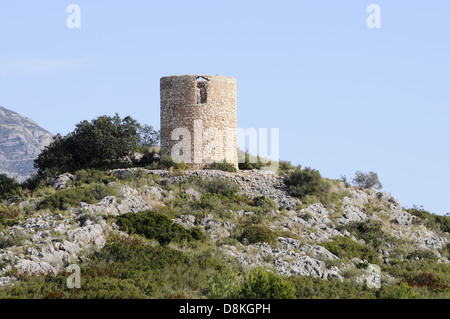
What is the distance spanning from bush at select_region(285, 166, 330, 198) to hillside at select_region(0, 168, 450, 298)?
531mm

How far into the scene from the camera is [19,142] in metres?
159

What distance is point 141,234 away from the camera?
30547 mm

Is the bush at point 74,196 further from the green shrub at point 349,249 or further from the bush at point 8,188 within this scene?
the green shrub at point 349,249

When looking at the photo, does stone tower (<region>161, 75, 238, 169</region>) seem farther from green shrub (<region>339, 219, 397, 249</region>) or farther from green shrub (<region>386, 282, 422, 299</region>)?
green shrub (<region>386, 282, 422, 299</region>)

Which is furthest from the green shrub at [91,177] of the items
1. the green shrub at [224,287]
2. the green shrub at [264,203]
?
the green shrub at [224,287]

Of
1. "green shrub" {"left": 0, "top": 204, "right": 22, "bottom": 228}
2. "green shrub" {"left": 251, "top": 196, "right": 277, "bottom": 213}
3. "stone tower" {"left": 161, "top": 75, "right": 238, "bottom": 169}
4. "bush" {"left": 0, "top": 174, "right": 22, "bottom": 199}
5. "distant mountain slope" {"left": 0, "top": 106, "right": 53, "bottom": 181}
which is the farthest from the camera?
"distant mountain slope" {"left": 0, "top": 106, "right": 53, "bottom": 181}

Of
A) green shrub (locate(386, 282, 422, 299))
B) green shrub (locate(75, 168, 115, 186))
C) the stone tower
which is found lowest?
green shrub (locate(386, 282, 422, 299))

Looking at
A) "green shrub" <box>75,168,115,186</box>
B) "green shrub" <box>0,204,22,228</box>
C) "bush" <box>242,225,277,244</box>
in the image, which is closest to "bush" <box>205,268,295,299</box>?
"bush" <box>242,225,277,244</box>

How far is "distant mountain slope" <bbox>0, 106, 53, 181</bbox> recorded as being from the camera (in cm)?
14475

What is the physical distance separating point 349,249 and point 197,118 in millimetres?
11327

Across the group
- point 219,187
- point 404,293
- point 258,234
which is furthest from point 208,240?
point 404,293

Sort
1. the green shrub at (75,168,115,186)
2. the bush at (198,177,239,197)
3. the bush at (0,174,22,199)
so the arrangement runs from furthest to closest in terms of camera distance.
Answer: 1. the bush at (198,177,239,197)
2. the green shrub at (75,168,115,186)
3. the bush at (0,174,22,199)

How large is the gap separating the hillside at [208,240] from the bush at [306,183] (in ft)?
1.74
